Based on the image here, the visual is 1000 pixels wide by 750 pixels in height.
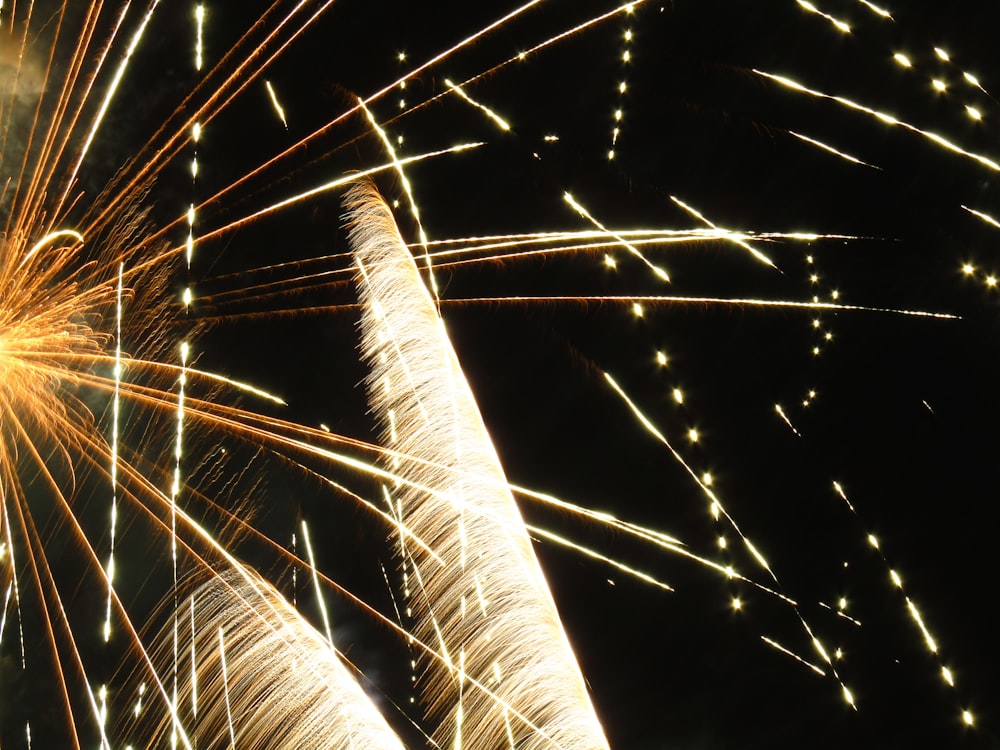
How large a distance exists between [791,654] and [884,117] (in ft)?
5.75

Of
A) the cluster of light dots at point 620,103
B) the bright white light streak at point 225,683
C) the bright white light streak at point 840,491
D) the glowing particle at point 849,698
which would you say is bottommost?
the glowing particle at point 849,698

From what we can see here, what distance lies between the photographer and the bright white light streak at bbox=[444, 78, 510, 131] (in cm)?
304

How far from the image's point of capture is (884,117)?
9.02 ft

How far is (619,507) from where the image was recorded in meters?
2.95

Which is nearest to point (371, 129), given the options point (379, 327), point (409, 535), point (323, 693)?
point (379, 327)

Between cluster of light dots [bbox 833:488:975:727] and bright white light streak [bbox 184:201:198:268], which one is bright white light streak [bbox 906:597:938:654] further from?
bright white light streak [bbox 184:201:198:268]

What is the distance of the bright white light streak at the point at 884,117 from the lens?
8.72 ft

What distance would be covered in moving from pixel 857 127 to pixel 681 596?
1.65 meters

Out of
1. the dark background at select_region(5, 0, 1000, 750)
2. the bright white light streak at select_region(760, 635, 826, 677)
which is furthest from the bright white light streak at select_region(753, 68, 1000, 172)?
the bright white light streak at select_region(760, 635, 826, 677)

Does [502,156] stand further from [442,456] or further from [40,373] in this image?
[40,373]

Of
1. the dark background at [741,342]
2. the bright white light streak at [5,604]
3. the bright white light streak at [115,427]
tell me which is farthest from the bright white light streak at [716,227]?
the bright white light streak at [5,604]

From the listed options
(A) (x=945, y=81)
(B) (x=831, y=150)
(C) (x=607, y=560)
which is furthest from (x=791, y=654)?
(A) (x=945, y=81)

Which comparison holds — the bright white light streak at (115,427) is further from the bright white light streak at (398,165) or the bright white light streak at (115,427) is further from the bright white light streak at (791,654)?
the bright white light streak at (791,654)

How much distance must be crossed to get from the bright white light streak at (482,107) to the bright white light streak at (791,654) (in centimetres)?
195
